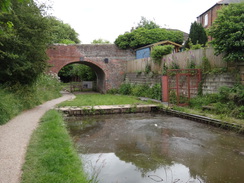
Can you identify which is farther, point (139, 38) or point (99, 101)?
point (139, 38)

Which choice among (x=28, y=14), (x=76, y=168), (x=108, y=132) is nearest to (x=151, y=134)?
(x=108, y=132)

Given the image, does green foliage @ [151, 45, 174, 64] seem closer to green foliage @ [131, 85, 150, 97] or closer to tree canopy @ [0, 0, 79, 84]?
green foliage @ [131, 85, 150, 97]

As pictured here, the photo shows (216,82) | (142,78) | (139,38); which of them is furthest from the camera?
(139,38)

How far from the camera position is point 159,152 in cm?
512

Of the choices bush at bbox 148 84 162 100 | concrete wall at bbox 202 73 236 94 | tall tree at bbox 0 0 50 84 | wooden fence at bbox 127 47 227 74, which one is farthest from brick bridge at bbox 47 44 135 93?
concrete wall at bbox 202 73 236 94

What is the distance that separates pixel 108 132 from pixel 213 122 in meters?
3.27

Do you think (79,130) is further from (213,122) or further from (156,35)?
(156,35)

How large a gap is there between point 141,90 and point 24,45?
8.29 m

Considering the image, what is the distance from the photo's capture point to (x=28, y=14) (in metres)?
8.73

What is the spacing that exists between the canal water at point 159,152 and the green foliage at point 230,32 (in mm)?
2696

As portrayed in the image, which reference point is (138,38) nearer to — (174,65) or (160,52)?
(160,52)

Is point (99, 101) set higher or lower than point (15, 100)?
lower

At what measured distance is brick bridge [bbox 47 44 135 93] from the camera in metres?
17.5

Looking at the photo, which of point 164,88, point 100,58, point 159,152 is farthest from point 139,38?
point 159,152
